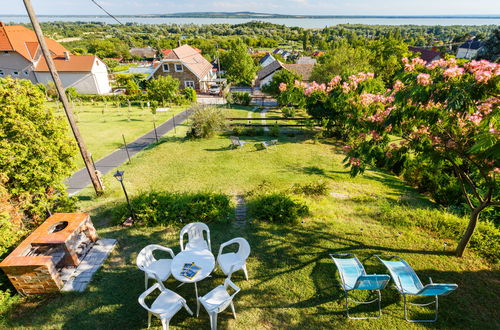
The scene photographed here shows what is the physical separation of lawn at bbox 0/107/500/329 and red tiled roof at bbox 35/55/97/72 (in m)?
38.2

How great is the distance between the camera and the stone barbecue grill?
599 centimetres

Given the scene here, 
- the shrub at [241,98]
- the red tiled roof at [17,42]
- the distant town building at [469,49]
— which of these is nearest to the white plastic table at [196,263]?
the shrub at [241,98]

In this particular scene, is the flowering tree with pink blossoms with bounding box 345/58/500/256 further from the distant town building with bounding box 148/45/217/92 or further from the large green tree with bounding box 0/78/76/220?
the distant town building with bounding box 148/45/217/92

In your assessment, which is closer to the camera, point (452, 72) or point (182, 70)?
point (452, 72)

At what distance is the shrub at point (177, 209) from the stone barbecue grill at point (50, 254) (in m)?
1.69

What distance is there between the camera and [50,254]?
6918 mm

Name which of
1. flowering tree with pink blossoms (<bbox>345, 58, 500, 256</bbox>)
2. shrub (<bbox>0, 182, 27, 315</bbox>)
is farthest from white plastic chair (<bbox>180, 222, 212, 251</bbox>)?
flowering tree with pink blossoms (<bbox>345, 58, 500, 256</bbox>)

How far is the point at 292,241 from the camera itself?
816 centimetres

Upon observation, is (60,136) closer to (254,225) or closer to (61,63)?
(254,225)

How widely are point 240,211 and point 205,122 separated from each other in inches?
462

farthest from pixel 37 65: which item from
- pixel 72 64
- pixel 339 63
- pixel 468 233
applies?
pixel 468 233

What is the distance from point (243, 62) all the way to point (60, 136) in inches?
1720

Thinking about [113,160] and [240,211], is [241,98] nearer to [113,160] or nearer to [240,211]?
[113,160]

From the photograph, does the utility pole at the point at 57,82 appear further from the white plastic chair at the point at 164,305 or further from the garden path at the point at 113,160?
the white plastic chair at the point at 164,305
